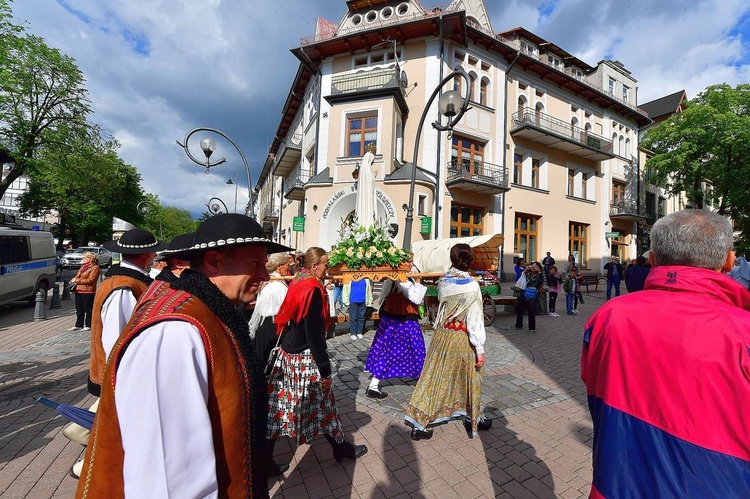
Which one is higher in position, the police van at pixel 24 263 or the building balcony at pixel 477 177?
the building balcony at pixel 477 177

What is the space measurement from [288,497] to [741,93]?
33108 mm

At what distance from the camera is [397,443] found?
3.44 metres

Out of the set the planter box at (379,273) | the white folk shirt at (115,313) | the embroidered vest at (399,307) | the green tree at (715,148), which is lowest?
the embroidered vest at (399,307)

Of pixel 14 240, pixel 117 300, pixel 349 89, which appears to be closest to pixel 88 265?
pixel 14 240

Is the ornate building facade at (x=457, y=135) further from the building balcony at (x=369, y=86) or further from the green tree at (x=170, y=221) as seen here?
the green tree at (x=170, y=221)

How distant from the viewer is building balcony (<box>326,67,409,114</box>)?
1680 cm

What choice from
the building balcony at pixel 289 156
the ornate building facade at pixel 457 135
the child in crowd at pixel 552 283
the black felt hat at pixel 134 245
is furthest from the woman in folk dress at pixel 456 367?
the building balcony at pixel 289 156

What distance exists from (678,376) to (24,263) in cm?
1536

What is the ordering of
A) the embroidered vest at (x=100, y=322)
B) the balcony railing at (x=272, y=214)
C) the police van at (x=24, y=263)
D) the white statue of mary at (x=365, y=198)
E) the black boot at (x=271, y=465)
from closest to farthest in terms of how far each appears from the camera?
the embroidered vest at (x=100, y=322) → the black boot at (x=271, y=465) → the white statue of mary at (x=365, y=198) → the police van at (x=24, y=263) → the balcony railing at (x=272, y=214)

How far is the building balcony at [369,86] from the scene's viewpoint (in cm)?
1680

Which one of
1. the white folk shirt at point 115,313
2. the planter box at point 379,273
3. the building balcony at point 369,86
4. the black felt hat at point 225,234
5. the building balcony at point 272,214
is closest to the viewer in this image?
the black felt hat at point 225,234

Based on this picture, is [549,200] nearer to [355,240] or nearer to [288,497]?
[355,240]

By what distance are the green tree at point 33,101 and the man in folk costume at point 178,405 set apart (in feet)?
71.8

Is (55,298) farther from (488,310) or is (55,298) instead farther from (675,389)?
(675,389)
